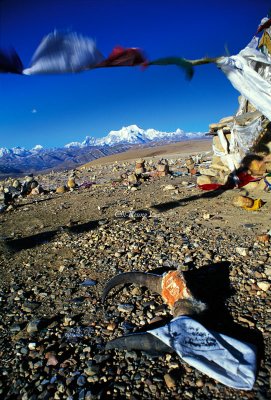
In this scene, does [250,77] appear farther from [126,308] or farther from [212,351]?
[212,351]

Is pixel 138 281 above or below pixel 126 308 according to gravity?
above

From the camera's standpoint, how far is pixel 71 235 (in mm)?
6488

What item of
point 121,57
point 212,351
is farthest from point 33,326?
point 121,57

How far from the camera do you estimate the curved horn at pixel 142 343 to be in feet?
9.15

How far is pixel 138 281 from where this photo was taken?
12.9 ft

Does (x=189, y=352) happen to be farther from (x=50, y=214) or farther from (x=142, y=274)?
(x=50, y=214)

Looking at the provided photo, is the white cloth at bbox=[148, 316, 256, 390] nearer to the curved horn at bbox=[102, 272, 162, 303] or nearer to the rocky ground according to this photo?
the rocky ground

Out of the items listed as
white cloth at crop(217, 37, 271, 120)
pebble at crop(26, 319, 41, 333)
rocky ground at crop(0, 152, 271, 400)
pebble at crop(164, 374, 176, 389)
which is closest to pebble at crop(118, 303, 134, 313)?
rocky ground at crop(0, 152, 271, 400)

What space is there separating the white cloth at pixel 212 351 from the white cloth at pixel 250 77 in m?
3.81

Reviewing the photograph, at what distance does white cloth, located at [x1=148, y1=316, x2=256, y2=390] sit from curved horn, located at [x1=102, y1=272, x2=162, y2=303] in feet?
2.86

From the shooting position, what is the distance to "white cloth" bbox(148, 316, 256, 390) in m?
2.43

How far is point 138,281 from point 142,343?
3.78 ft

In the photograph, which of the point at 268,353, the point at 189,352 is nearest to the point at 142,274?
the point at 189,352

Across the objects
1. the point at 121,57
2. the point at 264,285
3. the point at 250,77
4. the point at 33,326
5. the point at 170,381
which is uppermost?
the point at 121,57
